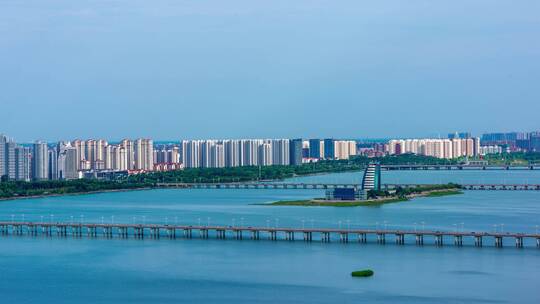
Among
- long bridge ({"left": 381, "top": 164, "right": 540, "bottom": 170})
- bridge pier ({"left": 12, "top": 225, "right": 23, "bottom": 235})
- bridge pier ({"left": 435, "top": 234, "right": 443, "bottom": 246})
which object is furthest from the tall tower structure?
long bridge ({"left": 381, "top": 164, "right": 540, "bottom": 170})

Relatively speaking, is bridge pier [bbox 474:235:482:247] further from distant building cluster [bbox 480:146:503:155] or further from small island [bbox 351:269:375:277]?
distant building cluster [bbox 480:146:503:155]

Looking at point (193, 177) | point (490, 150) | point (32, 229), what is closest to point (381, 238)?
point (32, 229)

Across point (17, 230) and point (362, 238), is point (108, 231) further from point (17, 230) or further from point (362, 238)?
point (362, 238)

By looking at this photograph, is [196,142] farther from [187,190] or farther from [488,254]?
[488,254]

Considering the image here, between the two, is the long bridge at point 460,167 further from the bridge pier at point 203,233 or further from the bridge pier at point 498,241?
the bridge pier at point 498,241

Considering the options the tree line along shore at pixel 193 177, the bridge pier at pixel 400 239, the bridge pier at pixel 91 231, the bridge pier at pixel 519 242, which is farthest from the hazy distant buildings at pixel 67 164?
the bridge pier at pixel 519 242

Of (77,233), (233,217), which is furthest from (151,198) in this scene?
(77,233)
